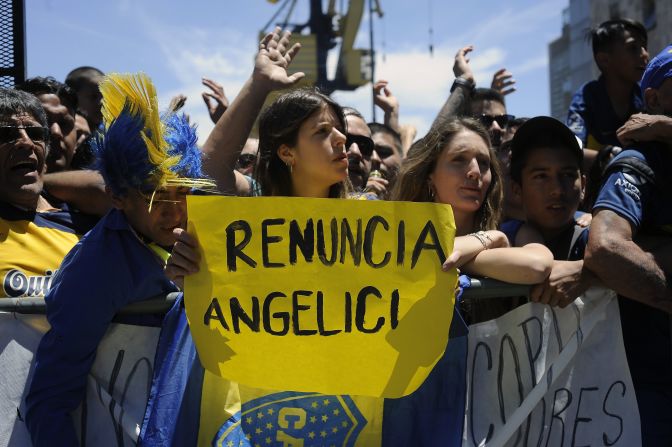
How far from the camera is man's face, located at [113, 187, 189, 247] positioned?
103 inches

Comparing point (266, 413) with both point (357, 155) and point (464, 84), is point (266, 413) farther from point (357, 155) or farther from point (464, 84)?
point (464, 84)

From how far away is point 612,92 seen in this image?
17.7 feet

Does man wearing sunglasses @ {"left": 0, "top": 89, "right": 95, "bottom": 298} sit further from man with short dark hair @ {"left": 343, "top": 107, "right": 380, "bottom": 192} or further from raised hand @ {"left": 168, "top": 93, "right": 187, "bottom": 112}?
man with short dark hair @ {"left": 343, "top": 107, "right": 380, "bottom": 192}

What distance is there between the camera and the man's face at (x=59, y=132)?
421 centimetres

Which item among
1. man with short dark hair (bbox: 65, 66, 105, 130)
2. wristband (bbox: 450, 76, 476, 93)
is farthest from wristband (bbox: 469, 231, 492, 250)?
man with short dark hair (bbox: 65, 66, 105, 130)

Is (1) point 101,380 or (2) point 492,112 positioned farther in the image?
(2) point 492,112

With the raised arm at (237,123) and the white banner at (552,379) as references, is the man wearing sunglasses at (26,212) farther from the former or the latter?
the white banner at (552,379)

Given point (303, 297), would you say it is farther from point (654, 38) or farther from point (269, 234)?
point (654, 38)

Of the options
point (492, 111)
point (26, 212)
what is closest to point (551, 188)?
point (492, 111)

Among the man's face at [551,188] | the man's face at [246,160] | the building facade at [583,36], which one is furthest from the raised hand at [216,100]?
the building facade at [583,36]

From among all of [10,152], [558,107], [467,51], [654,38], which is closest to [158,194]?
[10,152]

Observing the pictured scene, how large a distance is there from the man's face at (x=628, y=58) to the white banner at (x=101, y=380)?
3894 mm

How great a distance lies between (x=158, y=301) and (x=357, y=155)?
85.8 inches

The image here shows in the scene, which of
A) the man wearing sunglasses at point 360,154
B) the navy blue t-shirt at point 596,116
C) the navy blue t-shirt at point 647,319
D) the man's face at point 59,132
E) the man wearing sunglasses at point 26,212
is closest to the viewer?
the navy blue t-shirt at point 647,319
